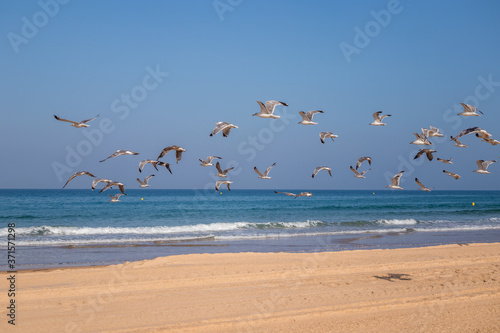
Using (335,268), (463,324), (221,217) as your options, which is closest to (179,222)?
(221,217)

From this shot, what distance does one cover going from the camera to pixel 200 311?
10.3 metres

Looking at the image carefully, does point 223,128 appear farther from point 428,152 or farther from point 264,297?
point 428,152

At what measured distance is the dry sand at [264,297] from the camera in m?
9.48

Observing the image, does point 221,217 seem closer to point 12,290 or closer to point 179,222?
point 179,222

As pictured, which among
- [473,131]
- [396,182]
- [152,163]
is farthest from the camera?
[396,182]

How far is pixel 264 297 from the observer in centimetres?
1146

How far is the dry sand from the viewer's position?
9484 millimetres

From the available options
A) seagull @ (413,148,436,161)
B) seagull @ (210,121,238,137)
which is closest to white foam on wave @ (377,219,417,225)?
seagull @ (413,148,436,161)

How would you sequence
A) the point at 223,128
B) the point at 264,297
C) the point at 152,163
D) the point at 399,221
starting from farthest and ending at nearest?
the point at 399,221 → the point at 152,163 → the point at 223,128 → the point at 264,297

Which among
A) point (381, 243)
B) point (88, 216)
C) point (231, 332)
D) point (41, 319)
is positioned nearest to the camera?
point (231, 332)

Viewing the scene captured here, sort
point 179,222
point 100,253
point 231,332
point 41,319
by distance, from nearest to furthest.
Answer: point 231,332 < point 41,319 < point 100,253 < point 179,222

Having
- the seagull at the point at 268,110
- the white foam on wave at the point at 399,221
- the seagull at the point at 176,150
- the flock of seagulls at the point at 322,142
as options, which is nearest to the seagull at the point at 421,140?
the flock of seagulls at the point at 322,142

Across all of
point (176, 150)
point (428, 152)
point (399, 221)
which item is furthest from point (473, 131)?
point (399, 221)

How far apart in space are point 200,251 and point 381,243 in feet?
30.1
